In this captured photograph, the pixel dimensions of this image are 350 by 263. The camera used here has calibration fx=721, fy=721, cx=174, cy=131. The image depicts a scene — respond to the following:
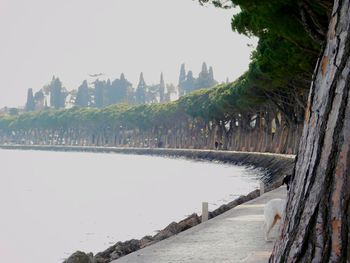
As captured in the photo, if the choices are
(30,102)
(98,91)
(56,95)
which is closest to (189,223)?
(56,95)

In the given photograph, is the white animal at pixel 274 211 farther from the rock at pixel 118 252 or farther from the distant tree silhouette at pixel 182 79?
the distant tree silhouette at pixel 182 79

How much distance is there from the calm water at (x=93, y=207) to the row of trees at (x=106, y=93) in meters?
121

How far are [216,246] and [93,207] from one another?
73.0ft

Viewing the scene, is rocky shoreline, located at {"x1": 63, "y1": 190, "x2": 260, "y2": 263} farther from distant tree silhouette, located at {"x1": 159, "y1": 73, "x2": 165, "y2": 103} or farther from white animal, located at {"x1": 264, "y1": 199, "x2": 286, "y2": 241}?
distant tree silhouette, located at {"x1": 159, "y1": 73, "x2": 165, "y2": 103}

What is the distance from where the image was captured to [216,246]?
11039mm

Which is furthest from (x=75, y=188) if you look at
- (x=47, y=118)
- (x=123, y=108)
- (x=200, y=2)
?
(x=47, y=118)

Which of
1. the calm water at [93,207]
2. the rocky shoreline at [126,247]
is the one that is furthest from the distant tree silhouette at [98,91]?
the rocky shoreline at [126,247]

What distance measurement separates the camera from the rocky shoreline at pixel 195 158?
560 inches

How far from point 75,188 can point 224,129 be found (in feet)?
121

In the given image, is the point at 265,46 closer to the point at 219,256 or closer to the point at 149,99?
A: the point at 219,256

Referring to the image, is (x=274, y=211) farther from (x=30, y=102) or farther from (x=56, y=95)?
(x=30, y=102)

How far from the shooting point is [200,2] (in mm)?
19172

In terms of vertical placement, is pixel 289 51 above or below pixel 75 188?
above

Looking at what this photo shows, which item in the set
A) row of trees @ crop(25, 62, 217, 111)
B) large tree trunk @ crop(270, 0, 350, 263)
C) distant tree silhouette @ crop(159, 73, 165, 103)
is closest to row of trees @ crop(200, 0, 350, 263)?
large tree trunk @ crop(270, 0, 350, 263)
